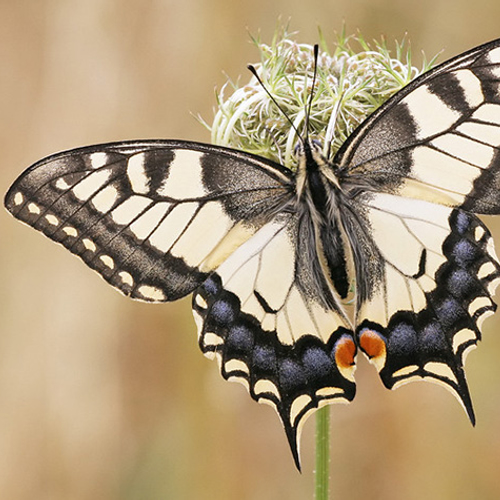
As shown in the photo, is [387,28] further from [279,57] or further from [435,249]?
[435,249]

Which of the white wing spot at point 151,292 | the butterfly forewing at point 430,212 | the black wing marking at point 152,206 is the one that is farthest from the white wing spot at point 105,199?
the butterfly forewing at point 430,212

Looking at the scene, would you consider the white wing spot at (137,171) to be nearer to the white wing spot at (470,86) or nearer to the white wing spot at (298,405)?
the white wing spot at (298,405)

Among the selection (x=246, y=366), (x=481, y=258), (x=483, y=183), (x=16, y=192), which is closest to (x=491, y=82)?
(x=483, y=183)

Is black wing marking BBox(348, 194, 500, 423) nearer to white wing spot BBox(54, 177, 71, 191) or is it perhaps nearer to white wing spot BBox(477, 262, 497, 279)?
white wing spot BBox(477, 262, 497, 279)

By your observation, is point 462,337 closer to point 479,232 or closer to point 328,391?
point 479,232

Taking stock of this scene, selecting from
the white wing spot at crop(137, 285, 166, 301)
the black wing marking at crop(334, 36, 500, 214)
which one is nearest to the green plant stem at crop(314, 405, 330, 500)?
the white wing spot at crop(137, 285, 166, 301)

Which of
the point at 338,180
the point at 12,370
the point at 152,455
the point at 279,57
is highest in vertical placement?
the point at 279,57
